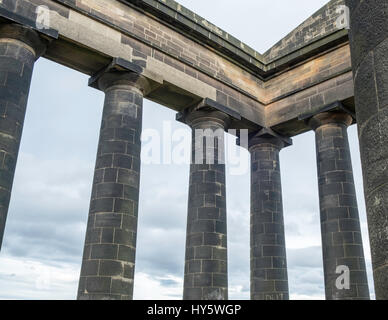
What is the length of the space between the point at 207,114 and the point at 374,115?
16714 mm

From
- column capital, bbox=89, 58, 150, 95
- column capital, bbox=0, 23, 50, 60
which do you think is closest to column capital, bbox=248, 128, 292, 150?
column capital, bbox=89, 58, 150, 95

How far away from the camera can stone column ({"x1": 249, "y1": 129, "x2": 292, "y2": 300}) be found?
21.6 metres

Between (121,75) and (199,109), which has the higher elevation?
(199,109)

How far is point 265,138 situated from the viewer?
24578 mm

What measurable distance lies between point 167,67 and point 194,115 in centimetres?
309

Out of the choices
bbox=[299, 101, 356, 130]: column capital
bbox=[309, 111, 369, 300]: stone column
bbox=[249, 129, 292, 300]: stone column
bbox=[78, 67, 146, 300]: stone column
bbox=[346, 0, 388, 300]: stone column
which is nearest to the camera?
bbox=[346, 0, 388, 300]: stone column

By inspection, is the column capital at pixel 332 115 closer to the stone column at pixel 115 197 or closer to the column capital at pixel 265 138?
the column capital at pixel 265 138

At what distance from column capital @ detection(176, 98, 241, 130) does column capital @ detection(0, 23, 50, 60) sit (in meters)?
8.29

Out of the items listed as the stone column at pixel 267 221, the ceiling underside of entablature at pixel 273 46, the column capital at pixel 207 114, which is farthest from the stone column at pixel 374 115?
the stone column at pixel 267 221

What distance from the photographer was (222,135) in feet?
70.5

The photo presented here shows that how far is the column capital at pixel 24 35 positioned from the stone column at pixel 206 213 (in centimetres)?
855

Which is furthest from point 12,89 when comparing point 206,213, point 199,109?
point 206,213

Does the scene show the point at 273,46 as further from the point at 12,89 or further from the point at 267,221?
the point at 12,89

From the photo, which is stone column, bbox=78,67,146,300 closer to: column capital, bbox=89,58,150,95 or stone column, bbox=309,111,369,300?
column capital, bbox=89,58,150,95
